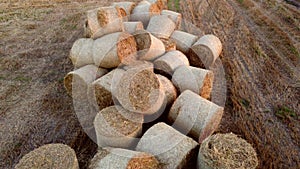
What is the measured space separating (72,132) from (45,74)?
8.28ft

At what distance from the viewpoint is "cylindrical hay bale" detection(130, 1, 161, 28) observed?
8.95m

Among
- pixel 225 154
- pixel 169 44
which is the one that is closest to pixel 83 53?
pixel 169 44

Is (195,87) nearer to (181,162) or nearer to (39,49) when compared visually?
(181,162)

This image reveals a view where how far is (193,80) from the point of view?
6457mm

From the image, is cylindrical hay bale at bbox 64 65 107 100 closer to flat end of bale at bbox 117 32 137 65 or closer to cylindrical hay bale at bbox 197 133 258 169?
flat end of bale at bbox 117 32 137 65

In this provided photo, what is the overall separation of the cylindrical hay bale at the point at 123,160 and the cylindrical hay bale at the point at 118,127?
42cm

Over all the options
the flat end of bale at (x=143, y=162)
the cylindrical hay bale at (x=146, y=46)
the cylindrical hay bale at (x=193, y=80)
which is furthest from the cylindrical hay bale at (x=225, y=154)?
the cylindrical hay bale at (x=146, y=46)

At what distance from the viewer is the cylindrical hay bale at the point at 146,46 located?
691 centimetres

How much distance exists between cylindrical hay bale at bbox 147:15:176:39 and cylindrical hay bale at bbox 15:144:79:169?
4.47m

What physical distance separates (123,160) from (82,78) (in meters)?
2.68

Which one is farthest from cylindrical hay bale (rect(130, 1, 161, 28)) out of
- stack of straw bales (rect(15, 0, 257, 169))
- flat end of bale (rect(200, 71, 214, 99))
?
flat end of bale (rect(200, 71, 214, 99))

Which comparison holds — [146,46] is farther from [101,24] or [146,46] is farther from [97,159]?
[97,159]

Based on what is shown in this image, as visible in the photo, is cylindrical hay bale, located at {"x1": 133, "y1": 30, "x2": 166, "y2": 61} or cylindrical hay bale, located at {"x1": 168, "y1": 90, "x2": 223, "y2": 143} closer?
cylindrical hay bale, located at {"x1": 168, "y1": 90, "x2": 223, "y2": 143}

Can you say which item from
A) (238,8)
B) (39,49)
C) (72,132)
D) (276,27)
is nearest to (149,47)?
(72,132)
